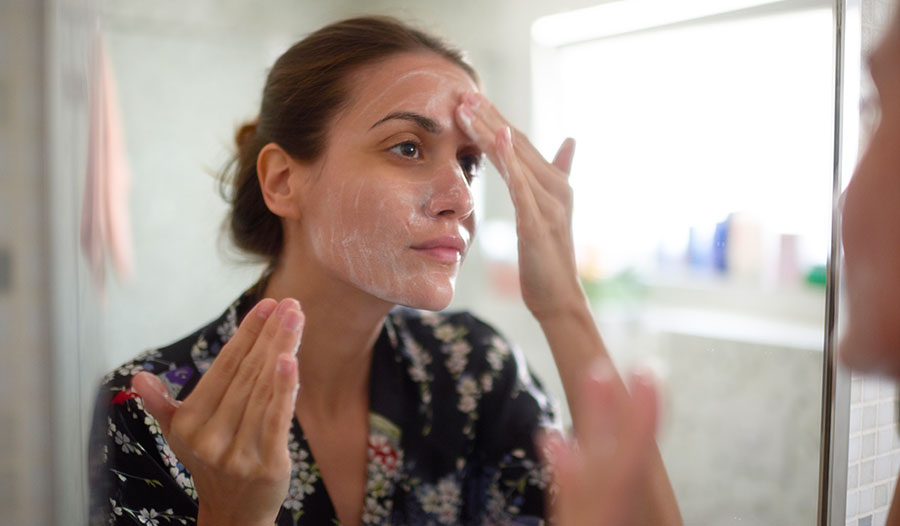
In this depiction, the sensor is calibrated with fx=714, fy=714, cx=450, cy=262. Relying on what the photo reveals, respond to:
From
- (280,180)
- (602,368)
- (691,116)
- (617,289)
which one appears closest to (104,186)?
(280,180)

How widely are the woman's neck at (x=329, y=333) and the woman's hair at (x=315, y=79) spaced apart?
81mm

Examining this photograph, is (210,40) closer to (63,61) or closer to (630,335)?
(63,61)

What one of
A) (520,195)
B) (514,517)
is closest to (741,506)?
(514,517)

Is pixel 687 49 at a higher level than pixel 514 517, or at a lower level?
higher

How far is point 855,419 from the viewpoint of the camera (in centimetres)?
69

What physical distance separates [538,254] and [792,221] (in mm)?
274

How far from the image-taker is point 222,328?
692 mm

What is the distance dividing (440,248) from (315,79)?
202 millimetres

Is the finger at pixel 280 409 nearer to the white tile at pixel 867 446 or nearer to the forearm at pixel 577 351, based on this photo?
the forearm at pixel 577 351

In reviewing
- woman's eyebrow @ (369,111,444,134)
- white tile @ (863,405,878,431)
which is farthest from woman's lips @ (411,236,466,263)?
white tile @ (863,405,878,431)

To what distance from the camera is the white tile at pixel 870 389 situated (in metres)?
0.70

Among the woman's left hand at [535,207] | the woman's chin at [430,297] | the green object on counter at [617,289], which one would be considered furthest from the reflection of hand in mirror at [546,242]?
the green object on counter at [617,289]

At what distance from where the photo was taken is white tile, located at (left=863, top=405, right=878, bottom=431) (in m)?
0.70

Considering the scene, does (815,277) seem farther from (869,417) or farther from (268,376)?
(268,376)
